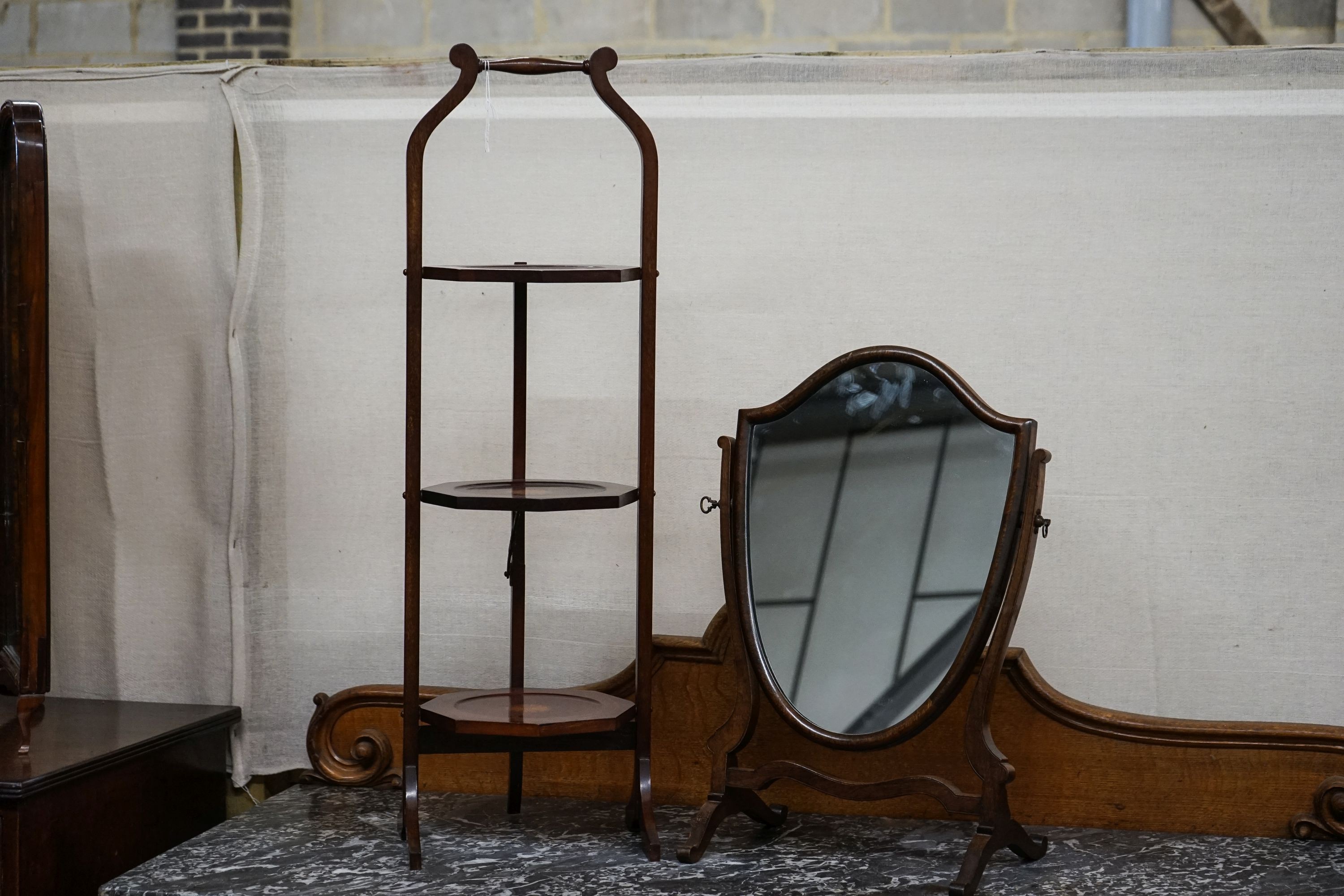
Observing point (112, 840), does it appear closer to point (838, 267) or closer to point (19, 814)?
point (19, 814)

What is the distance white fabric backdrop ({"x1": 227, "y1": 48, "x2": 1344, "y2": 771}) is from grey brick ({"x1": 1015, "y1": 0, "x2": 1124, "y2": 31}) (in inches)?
71.2

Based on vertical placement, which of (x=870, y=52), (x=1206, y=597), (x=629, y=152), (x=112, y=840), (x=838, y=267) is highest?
(x=870, y=52)

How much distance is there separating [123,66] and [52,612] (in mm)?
1043

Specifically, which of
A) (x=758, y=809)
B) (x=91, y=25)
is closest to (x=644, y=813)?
(x=758, y=809)

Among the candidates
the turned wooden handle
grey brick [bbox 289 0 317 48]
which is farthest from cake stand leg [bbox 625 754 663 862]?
grey brick [bbox 289 0 317 48]

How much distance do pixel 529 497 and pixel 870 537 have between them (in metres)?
0.52

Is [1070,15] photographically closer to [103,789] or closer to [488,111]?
[488,111]

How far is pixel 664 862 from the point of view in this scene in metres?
1.82

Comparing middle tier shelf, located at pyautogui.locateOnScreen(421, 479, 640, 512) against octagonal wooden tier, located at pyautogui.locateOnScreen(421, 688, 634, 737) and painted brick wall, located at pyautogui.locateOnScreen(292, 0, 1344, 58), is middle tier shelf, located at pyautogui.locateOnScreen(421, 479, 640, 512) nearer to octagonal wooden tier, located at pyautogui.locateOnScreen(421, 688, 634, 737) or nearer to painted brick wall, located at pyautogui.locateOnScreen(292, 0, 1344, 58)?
octagonal wooden tier, located at pyautogui.locateOnScreen(421, 688, 634, 737)

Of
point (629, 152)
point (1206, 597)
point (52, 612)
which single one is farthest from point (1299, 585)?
point (52, 612)

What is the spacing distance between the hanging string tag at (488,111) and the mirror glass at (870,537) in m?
0.68

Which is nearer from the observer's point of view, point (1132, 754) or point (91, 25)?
point (1132, 754)

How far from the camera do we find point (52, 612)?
234 centimetres

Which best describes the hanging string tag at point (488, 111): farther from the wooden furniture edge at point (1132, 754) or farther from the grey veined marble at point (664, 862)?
the grey veined marble at point (664, 862)
